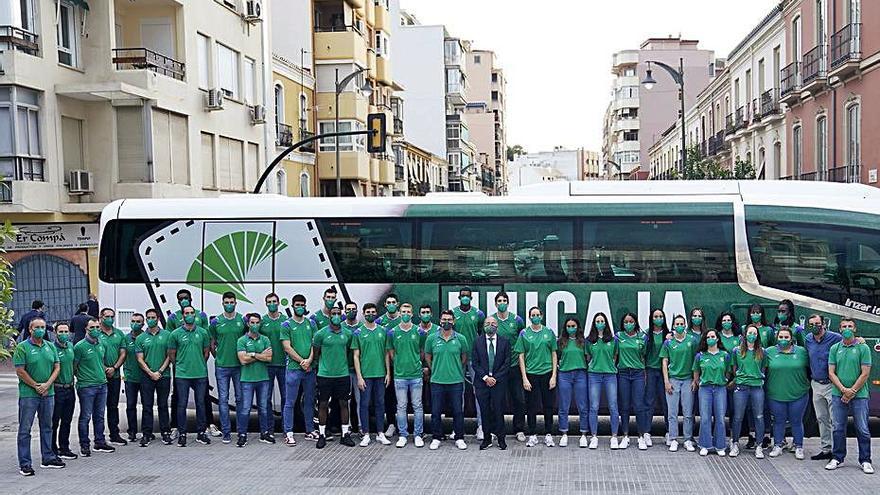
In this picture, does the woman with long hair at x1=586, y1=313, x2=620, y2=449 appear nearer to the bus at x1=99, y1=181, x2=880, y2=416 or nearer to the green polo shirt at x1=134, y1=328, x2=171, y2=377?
the bus at x1=99, y1=181, x2=880, y2=416

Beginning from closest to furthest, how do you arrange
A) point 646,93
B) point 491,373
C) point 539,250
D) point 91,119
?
point 491,373
point 539,250
point 91,119
point 646,93

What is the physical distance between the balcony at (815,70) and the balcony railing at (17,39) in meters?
22.5

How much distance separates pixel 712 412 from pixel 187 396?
22.2 feet

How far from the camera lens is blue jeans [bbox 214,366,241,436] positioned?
11.8m

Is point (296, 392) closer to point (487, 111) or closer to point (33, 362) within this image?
point (33, 362)

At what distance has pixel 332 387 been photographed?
1157 centimetres

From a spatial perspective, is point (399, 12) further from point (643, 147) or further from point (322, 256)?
point (322, 256)

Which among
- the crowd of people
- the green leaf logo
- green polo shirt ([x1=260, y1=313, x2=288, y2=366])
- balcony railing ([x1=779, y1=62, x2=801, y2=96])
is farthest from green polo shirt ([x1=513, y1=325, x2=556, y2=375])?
balcony railing ([x1=779, y1=62, x2=801, y2=96])

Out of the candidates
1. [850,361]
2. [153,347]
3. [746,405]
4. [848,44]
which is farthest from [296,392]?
[848,44]

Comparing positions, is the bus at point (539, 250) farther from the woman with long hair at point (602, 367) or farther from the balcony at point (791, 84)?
the balcony at point (791, 84)

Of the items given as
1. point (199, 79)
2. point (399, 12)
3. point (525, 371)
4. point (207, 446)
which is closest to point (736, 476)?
point (525, 371)

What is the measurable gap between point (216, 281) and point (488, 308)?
3.88m

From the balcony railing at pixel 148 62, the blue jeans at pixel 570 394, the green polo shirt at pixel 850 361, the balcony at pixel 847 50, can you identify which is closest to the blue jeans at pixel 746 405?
the green polo shirt at pixel 850 361

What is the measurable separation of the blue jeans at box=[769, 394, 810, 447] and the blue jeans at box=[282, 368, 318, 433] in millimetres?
5752
